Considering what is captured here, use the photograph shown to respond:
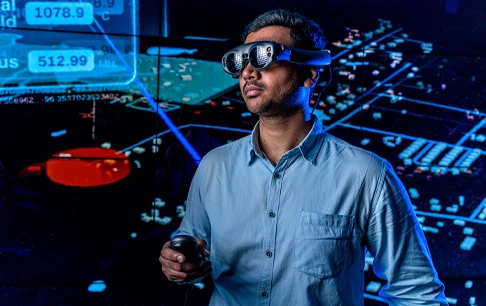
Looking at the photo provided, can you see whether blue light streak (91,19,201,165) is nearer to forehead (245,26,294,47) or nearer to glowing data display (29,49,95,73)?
glowing data display (29,49,95,73)

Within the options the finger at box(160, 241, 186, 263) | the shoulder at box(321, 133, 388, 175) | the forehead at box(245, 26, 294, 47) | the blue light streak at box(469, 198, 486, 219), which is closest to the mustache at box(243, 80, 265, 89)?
the forehead at box(245, 26, 294, 47)

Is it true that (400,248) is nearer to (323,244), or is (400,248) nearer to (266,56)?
(323,244)

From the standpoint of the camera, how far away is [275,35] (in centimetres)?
145

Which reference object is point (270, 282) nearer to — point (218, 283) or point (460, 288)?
point (218, 283)

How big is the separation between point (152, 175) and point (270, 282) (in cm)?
148

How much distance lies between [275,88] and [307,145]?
0.20m

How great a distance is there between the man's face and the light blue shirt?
12 cm

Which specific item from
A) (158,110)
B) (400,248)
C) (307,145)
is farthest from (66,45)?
(400,248)

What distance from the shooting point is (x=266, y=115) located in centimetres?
140

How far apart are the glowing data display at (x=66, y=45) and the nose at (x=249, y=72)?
1313mm

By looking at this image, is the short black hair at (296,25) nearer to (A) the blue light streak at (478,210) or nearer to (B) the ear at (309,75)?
(B) the ear at (309,75)

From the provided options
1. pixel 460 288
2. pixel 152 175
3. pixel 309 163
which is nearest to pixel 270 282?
pixel 309 163

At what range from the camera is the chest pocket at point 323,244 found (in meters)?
1.27

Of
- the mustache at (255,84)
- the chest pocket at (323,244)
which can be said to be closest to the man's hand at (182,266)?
the chest pocket at (323,244)
